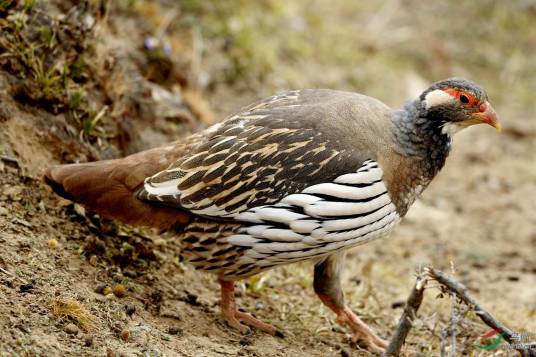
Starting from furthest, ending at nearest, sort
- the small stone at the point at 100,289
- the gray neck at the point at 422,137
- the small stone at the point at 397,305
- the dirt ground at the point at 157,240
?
the small stone at the point at 397,305, the gray neck at the point at 422,137, the small stone at the point at 100,289, the dirt ground at the point at 157,240

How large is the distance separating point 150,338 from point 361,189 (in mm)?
1687

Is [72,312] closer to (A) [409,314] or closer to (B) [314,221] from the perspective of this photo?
(B) [314,221]

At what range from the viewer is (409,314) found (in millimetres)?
4621

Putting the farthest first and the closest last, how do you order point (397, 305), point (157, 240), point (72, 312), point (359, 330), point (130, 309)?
1. point (397, 305)
2. point (157, 240)
3. point (359, 330)
4. point (130, 309)
5. point (72, 312)

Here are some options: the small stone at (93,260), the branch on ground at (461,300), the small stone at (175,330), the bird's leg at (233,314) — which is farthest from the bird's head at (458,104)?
the small stone at (93,260)

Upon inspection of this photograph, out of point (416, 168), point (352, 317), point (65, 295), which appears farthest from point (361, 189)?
point (65, 295)

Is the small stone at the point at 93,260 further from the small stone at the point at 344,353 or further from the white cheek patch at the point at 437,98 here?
the white cheek patch at the point at 437,98

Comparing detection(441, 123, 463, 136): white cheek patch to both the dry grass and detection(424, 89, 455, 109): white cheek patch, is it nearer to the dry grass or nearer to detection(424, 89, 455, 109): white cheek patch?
detection(424, 89, 455, 109): white cheek patch

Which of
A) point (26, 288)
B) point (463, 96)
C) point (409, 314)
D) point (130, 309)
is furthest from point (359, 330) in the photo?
point (26, 288)

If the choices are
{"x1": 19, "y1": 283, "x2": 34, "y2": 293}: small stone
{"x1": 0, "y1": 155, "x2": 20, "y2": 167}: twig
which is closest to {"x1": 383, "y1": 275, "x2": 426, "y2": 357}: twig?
{"x1": 19, "y1": 283, "x2": 34, "y2": 293}: small stone

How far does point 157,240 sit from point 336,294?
5.02 ft

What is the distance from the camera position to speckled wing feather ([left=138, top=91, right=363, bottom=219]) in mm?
5059

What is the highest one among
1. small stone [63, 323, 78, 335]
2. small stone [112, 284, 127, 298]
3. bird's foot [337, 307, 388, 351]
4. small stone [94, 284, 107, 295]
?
bird's foot [337, 307, 388, 351]

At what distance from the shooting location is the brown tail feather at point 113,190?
5.27 metres
